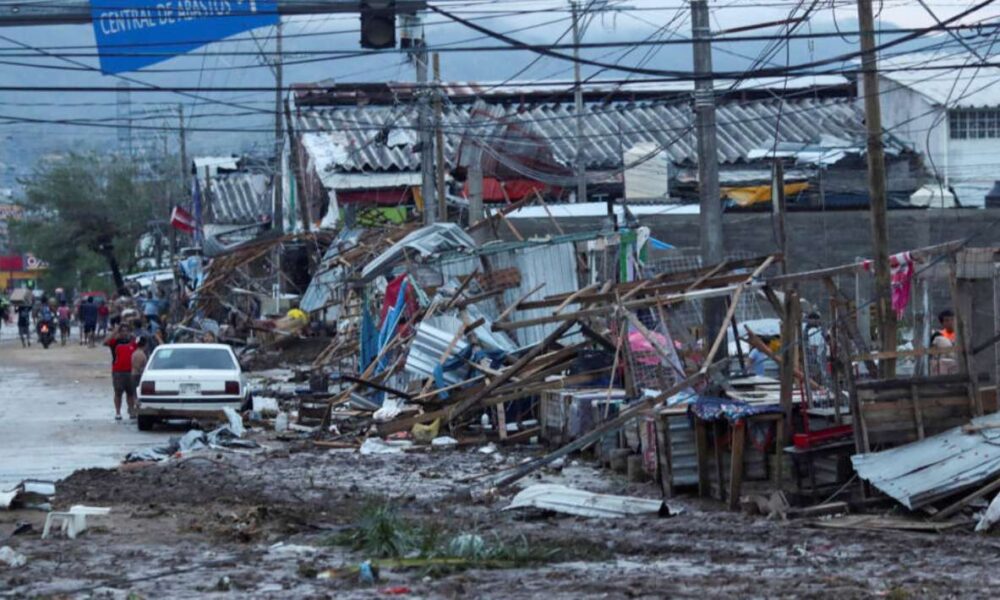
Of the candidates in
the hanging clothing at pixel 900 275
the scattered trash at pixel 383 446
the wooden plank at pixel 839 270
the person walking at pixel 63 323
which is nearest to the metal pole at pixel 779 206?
the hanging clothing at pixel 900 275

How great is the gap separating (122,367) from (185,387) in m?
2.04

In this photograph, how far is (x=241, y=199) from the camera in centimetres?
6919

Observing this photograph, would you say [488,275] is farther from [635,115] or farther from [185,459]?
[635,115]

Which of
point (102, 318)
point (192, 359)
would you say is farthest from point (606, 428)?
point (102, 318)

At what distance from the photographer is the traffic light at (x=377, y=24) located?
14750 millimetres

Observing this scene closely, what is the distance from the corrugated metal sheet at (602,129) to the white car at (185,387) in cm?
1901

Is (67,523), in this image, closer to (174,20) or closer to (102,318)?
(174,20)

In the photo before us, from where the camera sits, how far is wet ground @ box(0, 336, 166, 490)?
21.0 metres

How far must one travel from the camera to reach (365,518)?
13102mm

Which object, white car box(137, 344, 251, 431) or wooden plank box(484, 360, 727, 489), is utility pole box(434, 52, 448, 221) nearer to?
white car box(137, 344, 251, 431)

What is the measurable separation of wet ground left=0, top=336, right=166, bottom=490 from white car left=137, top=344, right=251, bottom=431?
1.67 feet

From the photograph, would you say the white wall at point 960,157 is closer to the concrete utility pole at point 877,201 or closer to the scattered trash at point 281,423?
the scattered trash at point 281,423

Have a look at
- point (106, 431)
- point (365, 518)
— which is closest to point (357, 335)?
point (106, 431)

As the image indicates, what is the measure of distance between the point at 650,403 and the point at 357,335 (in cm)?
1824
